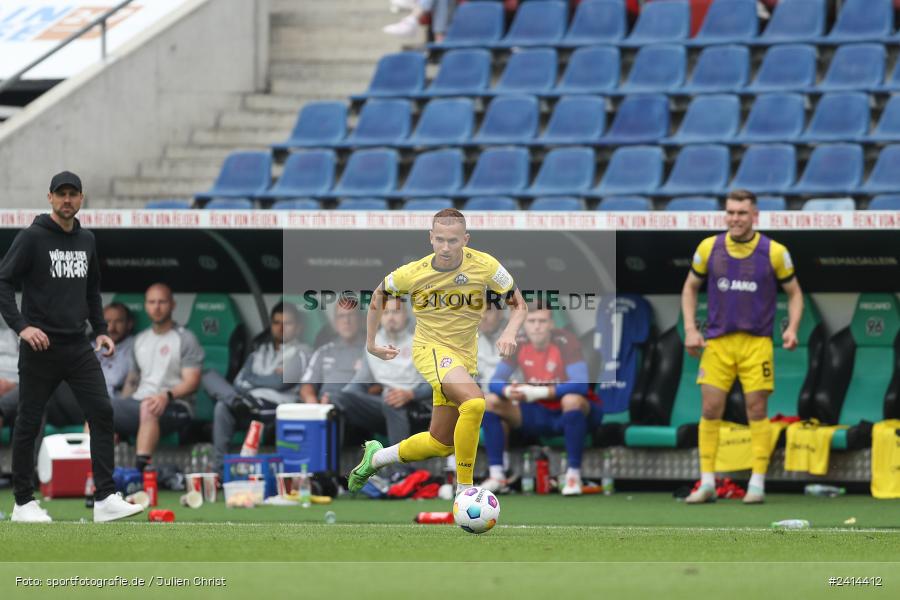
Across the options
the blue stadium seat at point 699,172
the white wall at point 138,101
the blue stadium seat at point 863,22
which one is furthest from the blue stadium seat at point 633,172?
the white wall at point 138,101

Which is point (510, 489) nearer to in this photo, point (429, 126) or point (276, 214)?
point (276, 214)

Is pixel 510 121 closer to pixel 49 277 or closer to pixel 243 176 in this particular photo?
pixel 243 176

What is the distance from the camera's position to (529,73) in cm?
1697

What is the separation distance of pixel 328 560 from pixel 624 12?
11480 mm

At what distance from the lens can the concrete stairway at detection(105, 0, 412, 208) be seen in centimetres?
1720

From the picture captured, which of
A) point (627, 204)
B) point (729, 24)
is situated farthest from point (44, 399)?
point (729, 24)

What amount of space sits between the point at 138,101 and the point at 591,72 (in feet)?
16.1

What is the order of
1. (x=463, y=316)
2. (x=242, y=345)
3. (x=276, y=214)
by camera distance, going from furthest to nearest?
(x=242, y=345) < (x=276, y=214) < (x=463, y=316)

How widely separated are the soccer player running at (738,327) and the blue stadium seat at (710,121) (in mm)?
4521

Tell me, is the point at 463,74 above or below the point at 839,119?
above

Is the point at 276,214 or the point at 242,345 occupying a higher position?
the point at 276,214

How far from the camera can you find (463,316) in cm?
871

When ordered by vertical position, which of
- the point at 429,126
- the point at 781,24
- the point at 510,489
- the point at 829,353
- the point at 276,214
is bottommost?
the point at 510,489

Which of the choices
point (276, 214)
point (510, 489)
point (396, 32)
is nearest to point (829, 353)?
point (510, 489)
